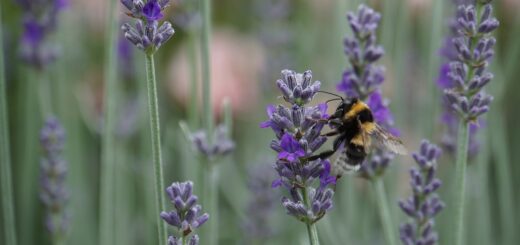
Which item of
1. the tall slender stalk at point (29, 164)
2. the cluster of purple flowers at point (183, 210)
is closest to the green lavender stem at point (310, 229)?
the cluster of purple flowers at point (183, 210)

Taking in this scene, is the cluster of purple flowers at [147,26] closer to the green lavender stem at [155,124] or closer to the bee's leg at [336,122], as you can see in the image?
the green lavender stem at [155,124]

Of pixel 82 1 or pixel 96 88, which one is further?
pixel 96 88

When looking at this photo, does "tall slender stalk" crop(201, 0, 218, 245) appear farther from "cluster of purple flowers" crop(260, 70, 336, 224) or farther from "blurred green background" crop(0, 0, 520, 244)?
"cluster of purple flowers" crop(260, 70, 336, 224)

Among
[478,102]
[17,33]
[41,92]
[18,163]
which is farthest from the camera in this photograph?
[17,33]

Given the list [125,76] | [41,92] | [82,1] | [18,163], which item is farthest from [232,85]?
[41,92]

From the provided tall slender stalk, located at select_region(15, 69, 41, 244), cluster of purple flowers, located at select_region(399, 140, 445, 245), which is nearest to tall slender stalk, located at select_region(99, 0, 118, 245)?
tall slender stalk, located at select_region(15, 69, 41, 244)

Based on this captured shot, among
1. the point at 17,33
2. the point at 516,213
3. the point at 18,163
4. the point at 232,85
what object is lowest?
the point at 516,213

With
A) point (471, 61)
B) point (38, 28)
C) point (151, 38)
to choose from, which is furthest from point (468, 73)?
point (38, 28)

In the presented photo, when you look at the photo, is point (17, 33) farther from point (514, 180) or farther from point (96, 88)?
point (514, 180)
